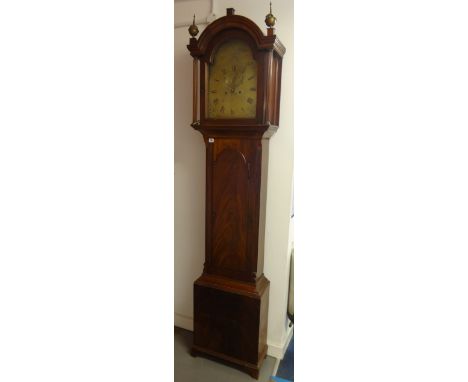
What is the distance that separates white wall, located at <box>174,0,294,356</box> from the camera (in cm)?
163

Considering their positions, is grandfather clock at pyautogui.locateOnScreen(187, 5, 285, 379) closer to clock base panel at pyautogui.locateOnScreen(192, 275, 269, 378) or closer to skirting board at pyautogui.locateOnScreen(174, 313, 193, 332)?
clock base panel at pyautogui.locateOnScreen(192, 275, 269, 378)

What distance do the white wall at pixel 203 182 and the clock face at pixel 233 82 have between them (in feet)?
0.75

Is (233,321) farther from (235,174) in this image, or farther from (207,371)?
(235,174)

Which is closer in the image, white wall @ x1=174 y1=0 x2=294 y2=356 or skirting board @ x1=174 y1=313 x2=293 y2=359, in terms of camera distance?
white wall @ x1=174 y1=0 x2=294 y2=356

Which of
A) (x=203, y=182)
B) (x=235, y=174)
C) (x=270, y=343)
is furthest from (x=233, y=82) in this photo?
(x=270, y=343)

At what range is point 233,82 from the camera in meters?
1.52

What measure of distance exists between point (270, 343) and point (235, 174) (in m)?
1.08

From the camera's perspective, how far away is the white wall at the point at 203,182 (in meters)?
1.63

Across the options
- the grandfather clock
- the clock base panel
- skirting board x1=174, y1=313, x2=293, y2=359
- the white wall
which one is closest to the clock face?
the grandfather clock

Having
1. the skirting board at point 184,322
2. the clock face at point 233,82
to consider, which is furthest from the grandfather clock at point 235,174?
the skirting board at point 184,322

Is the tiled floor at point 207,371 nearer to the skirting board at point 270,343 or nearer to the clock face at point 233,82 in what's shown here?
the skirting board at point 270,343
